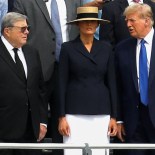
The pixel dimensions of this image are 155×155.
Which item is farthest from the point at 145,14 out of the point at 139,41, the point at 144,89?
the point at 144,89

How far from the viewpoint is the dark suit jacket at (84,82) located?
7824 mm

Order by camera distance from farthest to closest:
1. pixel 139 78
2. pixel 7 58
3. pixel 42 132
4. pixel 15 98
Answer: pixel 42 132 → pixel 139 78 → pixel 7 58 → pixel 15 98

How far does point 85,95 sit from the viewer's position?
→ 7.82 metres

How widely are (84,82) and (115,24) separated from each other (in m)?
1.07

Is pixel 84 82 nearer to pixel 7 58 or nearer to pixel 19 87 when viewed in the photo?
pixel 19 87

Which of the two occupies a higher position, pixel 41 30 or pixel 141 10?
pixel 141 10

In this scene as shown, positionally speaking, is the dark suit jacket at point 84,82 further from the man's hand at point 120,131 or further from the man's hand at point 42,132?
the man's hand at point 42,132

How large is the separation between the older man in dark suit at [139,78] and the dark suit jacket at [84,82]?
0.61 feet

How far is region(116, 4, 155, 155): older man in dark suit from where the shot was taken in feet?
25.7

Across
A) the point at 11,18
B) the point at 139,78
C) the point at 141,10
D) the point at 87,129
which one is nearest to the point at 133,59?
the point at 139,78

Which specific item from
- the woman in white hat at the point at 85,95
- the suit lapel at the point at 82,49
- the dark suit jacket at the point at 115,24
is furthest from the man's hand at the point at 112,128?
the dark suit jacket at the point at 115,24

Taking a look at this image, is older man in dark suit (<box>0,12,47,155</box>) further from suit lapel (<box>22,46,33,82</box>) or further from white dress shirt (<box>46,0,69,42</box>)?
white dress shirt (<box>46,0,69,42</box>)

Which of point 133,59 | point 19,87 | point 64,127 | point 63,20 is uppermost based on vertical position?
point 63,20

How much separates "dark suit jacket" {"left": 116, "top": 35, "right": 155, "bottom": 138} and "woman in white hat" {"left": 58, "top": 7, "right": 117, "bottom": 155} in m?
0.17
